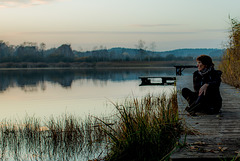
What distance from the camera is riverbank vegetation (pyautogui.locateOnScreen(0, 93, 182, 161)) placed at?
13.2ft

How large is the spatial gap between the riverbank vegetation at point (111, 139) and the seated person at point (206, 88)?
1.65 feet

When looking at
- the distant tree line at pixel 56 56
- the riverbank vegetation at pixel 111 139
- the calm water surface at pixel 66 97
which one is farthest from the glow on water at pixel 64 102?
the distant tree line at pixel 56 56

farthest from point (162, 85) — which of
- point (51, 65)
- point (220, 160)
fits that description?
point (51, 65)

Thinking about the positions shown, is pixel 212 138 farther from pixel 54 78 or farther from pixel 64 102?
pixel 54 78

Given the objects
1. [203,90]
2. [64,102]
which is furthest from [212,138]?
[64,102]

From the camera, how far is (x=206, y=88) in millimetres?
5281

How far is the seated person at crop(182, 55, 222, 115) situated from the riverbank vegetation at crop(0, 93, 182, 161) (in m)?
0.50

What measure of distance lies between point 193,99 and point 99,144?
245 cm

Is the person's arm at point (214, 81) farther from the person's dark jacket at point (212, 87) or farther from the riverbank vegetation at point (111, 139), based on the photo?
the riverbank vegetation at point (111, 139)

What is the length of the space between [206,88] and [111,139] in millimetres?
2010

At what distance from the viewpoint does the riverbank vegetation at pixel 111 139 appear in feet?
13.2

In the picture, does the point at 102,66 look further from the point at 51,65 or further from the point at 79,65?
the point at 51,65

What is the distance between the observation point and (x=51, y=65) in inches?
3371

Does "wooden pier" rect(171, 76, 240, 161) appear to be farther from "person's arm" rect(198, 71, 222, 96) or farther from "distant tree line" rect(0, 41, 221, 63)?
"distant tree line" rect(0, 41, 221, 63)
